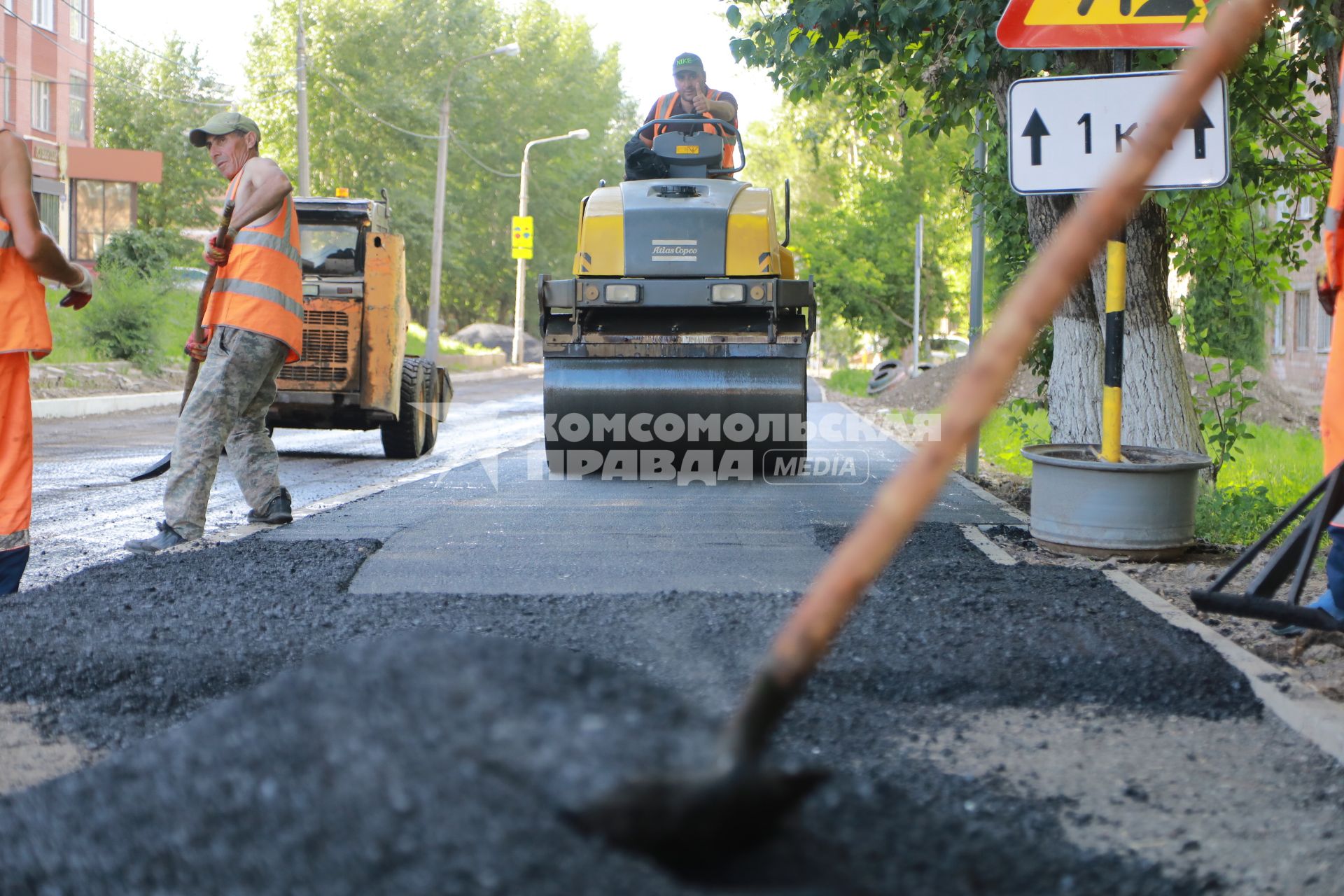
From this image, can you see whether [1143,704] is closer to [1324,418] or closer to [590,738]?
[1324,418]

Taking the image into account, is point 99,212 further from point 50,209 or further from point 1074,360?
point 1074,360

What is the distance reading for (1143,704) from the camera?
12.8 feet

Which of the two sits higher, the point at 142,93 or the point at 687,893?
the point at 142,93

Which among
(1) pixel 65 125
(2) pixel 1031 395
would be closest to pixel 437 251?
(1) pixel 65 125

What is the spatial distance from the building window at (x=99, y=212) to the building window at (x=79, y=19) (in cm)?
440

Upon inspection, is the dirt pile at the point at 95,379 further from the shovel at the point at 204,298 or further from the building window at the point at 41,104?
the building window at the point at 41,104

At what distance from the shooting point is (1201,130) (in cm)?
609

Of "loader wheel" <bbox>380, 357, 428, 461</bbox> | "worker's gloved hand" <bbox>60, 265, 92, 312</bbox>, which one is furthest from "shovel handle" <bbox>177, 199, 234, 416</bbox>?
"loader wheel" <bbox>380, 357, 428, 461</bbox>

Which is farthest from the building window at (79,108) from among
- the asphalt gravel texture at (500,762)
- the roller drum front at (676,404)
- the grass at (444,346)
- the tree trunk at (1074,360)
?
the asphalt gravel texture at (500,762)

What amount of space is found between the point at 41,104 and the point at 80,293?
35697 millimetres

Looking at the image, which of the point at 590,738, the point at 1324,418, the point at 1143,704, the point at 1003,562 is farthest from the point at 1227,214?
the point at 590,738

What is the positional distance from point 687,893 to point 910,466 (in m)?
0.64

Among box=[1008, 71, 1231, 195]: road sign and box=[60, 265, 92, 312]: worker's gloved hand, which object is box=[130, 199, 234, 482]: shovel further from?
box=[1008, 71, 1231, 195]: road sign

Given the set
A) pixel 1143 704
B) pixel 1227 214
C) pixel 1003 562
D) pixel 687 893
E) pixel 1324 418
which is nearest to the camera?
pixel 687 893
